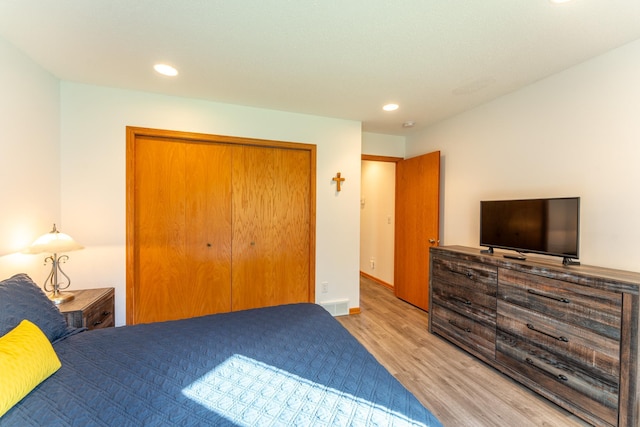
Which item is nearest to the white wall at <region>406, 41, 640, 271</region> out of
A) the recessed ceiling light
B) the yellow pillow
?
the recessed ceiling light

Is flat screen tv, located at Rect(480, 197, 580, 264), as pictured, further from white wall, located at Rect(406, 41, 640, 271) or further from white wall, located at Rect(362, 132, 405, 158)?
white wall, located at Rect(362, 132, 405, 158)

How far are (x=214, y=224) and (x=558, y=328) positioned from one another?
302cm

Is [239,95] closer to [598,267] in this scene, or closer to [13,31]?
[13,31]

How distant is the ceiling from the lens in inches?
58.9

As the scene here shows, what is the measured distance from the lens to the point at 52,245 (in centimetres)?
189

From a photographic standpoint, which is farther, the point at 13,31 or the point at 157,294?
the point at 157,294

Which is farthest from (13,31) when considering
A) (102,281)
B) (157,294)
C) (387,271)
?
(387,271)

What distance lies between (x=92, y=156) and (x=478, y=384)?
3.83 m

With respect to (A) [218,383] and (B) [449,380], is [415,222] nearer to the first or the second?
(B) [449,380]

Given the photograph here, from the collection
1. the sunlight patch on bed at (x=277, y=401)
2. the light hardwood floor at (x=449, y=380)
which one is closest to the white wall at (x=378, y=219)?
the light hardwood floor at (x=449, y=380)

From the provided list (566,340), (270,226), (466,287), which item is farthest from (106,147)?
(566,340)

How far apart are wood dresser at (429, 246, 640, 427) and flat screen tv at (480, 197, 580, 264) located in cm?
15

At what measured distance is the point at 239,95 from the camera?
8.65 ft

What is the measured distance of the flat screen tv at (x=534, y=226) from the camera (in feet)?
6.26
